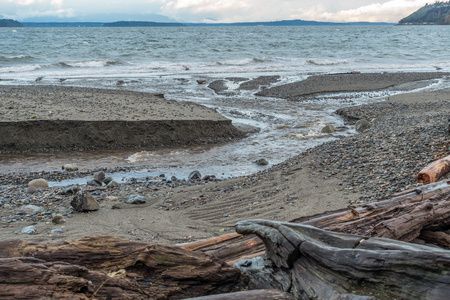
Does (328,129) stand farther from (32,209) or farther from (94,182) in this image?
(32,209)

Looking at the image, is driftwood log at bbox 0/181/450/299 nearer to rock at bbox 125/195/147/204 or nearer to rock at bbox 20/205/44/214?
rock at bbox 125/195/147/204

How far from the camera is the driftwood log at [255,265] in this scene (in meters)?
2.48

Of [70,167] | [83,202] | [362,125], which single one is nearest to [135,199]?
[83,202]

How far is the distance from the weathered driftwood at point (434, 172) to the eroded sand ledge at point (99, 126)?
24.1 ft

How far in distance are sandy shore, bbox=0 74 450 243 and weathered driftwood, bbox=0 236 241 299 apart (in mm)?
2280

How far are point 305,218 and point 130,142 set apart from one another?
8571 millimetres

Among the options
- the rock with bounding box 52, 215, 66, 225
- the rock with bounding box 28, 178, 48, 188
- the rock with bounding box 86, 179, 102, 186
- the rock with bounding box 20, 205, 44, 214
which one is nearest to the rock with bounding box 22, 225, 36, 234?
the rock with bounding box 52, 215, 66, 225

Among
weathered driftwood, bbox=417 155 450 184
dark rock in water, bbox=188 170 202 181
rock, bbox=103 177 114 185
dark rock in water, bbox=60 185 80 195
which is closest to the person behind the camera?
weathered driftwood, bbox=417 155 450 184

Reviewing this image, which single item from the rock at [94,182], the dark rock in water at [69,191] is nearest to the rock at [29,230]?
the dark rock in water at [69,191]

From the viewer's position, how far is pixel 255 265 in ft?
10.6

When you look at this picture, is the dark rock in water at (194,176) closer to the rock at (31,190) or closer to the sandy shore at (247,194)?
the sandy shore at (247,194)

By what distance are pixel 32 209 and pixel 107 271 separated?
434 centimetres

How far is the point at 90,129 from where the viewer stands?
11500 millimetres

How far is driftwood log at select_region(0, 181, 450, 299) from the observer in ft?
8.13
